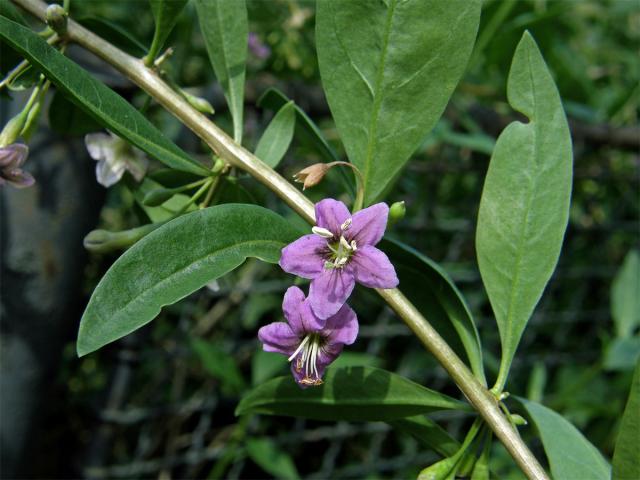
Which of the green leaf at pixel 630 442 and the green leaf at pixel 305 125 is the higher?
the green leaf at pixel 305 125

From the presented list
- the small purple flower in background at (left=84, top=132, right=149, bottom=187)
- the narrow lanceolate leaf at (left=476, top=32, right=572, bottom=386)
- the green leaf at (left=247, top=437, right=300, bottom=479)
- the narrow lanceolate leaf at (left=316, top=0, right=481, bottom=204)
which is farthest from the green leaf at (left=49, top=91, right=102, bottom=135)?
the green leaf at (left=247, top=437, right=300, bottom=479)

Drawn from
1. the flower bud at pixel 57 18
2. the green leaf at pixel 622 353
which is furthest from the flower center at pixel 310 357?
the green leaf at pixel 622 353

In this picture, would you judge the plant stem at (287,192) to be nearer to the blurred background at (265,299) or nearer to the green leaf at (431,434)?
the green leaf at (431,434)

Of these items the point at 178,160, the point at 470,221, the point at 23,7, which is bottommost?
the point at 470,221

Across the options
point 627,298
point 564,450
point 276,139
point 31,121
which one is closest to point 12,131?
point 31,121

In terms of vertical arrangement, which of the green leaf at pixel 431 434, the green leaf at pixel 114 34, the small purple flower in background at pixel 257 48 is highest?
the green leaf at pixel 114 34

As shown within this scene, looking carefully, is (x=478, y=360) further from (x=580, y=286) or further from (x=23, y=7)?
(x=580, y=286)

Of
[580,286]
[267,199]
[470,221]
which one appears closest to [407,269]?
[267,199]
